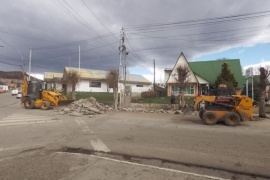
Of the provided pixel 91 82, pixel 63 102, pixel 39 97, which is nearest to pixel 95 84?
pixel 91 82

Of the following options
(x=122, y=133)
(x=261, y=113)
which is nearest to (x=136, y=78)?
(x=261, y=113)

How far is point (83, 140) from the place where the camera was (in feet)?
34.2

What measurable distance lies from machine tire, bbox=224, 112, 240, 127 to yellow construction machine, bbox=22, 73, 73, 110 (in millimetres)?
15441

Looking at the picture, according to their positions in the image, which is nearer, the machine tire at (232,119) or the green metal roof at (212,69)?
the machine tire at (232,119)

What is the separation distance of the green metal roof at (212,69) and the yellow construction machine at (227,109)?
2901cm

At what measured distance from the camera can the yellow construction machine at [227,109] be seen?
613 inches

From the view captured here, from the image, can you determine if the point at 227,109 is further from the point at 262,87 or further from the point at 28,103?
the point at 28,103

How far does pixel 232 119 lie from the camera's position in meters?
15.6

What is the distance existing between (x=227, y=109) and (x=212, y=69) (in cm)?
3226

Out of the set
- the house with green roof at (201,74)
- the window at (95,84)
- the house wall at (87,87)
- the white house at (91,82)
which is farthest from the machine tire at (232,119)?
the window at (95,84)

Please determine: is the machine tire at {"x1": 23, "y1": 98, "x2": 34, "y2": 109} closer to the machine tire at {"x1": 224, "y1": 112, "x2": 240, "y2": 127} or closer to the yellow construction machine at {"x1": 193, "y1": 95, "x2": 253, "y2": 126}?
the yellow construction machine at {"x1": 193, "y1": 95, "x2": 253, "y2": 126}

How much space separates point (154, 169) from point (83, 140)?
4462 millimetres

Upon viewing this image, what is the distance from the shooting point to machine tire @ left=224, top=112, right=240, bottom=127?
609 inches

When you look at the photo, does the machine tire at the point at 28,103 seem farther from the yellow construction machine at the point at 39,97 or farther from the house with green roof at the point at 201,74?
the house with green roof at the point at 201,74
